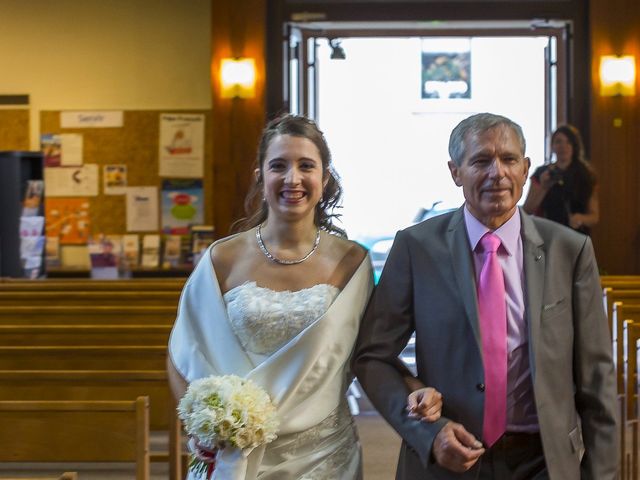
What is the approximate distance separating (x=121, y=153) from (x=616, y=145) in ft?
15.5

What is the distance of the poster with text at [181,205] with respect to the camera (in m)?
11.2

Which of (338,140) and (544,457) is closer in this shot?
(544,457)

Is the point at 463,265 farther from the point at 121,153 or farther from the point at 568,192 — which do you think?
the point at 121,153

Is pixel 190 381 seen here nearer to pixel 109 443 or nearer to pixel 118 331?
pixel 109 443

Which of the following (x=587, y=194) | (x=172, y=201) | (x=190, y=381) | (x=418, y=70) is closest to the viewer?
(x=190, y=381)

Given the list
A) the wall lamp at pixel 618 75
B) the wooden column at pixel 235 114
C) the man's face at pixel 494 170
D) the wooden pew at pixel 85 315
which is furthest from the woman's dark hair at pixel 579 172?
the man's face at pixel 494 170

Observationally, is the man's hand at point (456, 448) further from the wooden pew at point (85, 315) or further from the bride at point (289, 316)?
the wooden pew at point (85, 315)

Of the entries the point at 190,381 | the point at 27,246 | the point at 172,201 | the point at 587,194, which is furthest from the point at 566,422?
the point at 172,201

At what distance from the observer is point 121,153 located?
11.3m

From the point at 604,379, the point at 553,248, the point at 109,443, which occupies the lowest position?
the point at 109,443

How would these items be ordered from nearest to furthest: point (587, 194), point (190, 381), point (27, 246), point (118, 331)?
point (190, 381)
point (118, 331)
point (587, 194)
point (27, 246)

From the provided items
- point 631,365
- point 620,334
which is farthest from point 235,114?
point 631,365

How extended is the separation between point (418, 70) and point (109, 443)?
10.5 meters

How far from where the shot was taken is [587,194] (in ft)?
29.2
